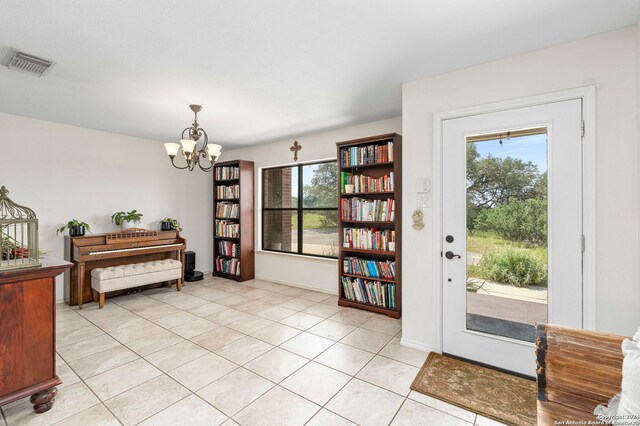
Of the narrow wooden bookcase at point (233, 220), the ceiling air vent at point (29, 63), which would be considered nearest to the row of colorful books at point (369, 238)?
the narrow wooden bookcase at point (233, 220)

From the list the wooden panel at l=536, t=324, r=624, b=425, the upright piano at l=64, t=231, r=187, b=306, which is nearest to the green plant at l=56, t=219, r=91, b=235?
the upright piano at l=64, t=231, r=187, b=306

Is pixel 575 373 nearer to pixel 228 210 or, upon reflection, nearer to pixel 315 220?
pixel 315 220

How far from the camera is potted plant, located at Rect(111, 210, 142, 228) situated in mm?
4461

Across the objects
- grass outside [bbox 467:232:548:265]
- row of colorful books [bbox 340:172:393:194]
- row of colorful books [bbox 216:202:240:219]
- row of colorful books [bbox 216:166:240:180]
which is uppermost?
row of colorful books [bbox 216:166:240:180]

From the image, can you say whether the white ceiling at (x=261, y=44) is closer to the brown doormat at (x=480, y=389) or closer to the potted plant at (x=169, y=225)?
the potted plant at (x=169, y=225)

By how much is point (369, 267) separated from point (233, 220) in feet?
9.42

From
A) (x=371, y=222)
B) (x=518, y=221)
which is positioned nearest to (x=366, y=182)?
(x=371, y=222)

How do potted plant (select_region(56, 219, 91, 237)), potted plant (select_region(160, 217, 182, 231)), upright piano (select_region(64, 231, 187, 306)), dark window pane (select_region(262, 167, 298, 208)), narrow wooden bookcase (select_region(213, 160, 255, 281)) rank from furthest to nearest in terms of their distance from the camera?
1. narrow wooden bookcase (select_region(213, 160, 255, 281))
2. dark window pane (select_region(262, 167, 298, 208))
3. potted plant (select_region(160, 217, 182, 231))
4. potted plant (select_region(56, 219, 91, 237))
5. upright piano (select_region(64, 231, 187, 306))

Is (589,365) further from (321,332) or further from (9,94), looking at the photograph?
(9,94)

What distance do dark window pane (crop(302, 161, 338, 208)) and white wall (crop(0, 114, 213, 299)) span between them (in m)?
2.27

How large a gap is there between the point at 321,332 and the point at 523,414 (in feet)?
5.82

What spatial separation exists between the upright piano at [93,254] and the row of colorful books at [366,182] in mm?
2939

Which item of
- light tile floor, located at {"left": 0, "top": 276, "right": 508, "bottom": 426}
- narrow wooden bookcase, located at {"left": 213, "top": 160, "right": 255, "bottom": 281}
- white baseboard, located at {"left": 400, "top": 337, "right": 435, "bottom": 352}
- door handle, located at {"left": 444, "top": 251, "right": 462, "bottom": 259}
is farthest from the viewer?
narrow wooden bookcase, located at {"left": 213, "top": 160, "right": 255, "bottom": 281}

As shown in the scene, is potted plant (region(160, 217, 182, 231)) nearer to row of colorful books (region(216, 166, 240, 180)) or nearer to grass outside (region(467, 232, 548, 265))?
row of colorful books (region(216, 166, 240, 180))
